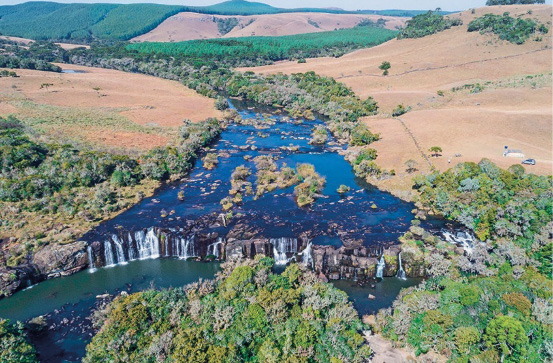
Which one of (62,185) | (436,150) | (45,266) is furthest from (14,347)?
(436,150)

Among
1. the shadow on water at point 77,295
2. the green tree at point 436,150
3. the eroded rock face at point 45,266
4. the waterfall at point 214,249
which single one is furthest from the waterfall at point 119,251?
the green tree at point 436,150

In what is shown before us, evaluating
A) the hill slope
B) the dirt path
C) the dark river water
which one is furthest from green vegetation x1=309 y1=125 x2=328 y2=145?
the dirt path

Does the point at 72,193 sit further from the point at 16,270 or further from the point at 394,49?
the point at 394,49

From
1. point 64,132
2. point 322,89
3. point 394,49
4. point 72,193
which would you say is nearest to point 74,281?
point 72,193

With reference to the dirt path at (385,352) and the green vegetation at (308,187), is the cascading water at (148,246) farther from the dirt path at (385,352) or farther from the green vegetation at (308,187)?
the dirt path at (385,352)

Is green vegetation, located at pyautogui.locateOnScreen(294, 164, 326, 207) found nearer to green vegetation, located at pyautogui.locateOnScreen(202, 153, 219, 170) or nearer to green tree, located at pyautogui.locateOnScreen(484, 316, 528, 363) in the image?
green vegetation, located at pyautogui.locateOnScreen(202, 153, 219, 170)
